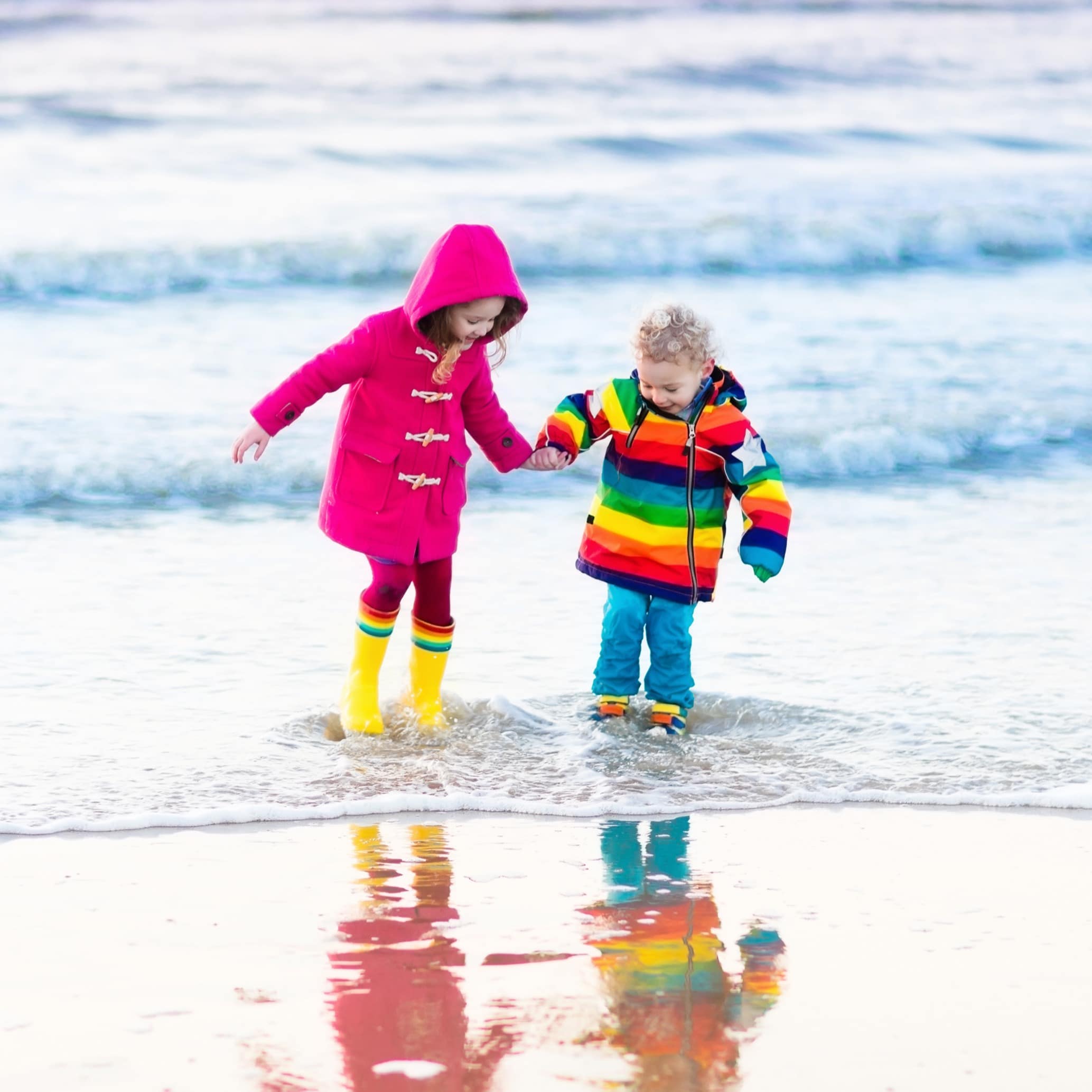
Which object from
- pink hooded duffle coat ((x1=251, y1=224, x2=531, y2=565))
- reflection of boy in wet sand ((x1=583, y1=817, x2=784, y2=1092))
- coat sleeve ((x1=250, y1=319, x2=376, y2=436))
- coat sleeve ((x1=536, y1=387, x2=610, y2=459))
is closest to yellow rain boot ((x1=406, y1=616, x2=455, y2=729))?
pink hooded duffle coat ((x1=251, y1=224, x2=531, y2=565))

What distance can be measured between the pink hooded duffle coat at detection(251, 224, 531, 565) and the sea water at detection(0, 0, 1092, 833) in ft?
1.70

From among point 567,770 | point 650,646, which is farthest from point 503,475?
point 567,770

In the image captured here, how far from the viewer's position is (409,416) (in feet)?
13.9

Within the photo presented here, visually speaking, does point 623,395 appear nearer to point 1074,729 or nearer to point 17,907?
point 1074,729

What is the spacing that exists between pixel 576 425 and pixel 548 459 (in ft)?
0.43

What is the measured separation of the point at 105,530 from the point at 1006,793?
4135mm

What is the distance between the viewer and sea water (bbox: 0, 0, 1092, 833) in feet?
14.1

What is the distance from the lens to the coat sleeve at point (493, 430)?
14.3 ft

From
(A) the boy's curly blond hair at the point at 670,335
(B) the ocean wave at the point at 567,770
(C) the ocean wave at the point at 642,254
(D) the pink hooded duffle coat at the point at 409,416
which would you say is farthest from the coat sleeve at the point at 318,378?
(C) the ocean wave at the point at 642,254

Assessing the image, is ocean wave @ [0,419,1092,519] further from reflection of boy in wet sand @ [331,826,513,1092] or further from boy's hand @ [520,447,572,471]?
reflection of boy in wet sand @ [331,826,513,1092]

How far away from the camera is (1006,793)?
3945 millimetres

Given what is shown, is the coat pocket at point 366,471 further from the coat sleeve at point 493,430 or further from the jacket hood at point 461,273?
the jacket hood at point 461,273

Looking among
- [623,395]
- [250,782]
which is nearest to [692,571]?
[623,395]

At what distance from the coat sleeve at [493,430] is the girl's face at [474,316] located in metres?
0.22
